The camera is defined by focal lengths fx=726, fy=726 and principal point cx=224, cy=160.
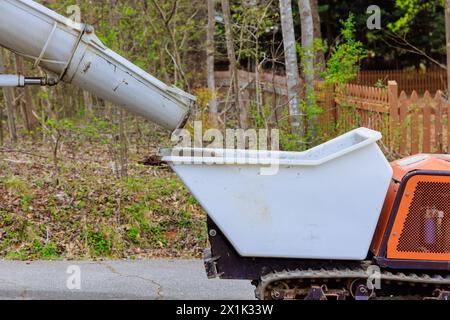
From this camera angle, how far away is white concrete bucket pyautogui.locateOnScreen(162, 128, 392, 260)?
5.74m

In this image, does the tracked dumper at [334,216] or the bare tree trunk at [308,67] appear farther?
the bare tree trunk at [308,67]

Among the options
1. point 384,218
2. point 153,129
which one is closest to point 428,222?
point 384,218

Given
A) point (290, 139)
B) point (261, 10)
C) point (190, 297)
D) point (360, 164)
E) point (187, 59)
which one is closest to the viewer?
point (360, 164)

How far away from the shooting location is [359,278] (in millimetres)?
5859

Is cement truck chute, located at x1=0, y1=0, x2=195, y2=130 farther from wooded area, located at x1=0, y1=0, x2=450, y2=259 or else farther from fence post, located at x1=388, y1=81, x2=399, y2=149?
fence post, located at x1=388, y1=81, x2=399, y2=149

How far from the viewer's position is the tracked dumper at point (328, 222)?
575cm

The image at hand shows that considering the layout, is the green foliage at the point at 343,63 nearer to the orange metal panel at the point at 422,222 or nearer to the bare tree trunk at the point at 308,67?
the bare tree trunk at the point at 308,67

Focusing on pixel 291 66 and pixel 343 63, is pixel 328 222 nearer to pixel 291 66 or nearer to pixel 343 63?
pixel 343 63

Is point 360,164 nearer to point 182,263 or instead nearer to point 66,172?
point 182,263

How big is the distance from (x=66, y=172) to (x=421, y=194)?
7014 mm

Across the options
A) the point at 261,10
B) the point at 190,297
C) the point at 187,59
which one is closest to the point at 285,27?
the point at 261,10

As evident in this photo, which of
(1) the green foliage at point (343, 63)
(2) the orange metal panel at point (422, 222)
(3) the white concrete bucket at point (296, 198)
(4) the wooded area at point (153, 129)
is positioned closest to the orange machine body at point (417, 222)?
(2) the orange metal panel at point (422, 222)

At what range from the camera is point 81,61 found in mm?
6363

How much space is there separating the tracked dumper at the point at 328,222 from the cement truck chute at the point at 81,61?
2.09 feet
